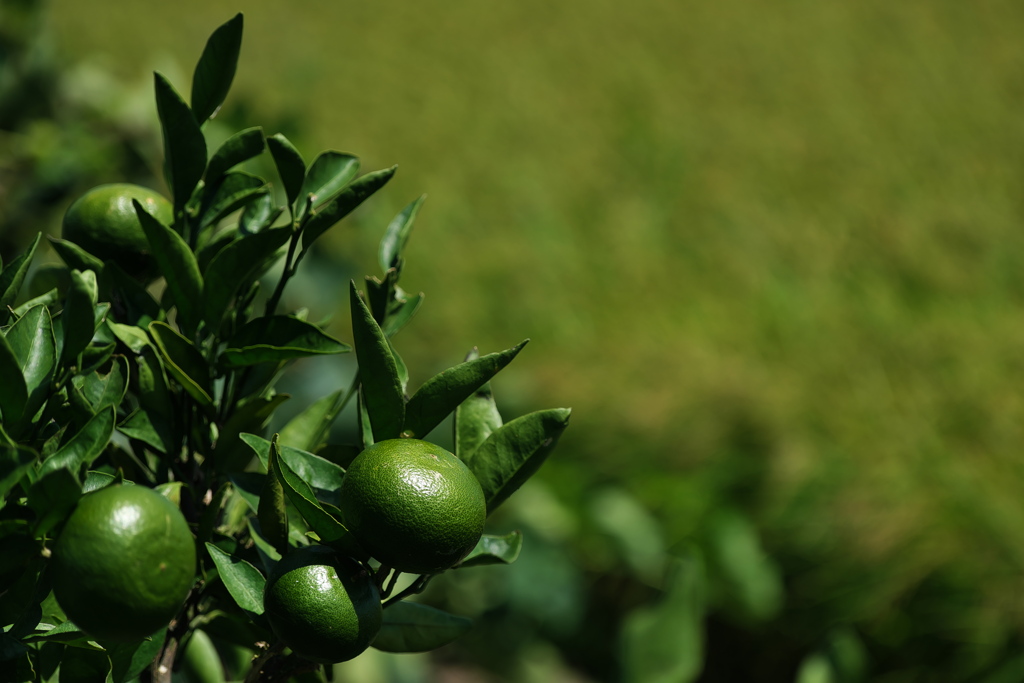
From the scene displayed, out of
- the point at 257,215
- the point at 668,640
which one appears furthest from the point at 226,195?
the point at 668,640

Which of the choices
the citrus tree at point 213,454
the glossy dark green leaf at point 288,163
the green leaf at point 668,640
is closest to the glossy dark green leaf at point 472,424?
the citrus tree at point 213,454

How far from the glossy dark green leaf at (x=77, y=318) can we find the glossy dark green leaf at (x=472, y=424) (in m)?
0.13

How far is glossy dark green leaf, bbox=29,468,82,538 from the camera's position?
0.26 metres

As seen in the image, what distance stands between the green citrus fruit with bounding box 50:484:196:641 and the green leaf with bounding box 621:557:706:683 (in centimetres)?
63

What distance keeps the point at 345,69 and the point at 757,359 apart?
84.1 inches

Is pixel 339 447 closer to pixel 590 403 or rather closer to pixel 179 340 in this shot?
pixel 179 340

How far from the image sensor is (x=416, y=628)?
0.39 m

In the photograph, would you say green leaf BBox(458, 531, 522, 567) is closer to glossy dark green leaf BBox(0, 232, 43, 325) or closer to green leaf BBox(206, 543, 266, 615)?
green leaf BBox(206, 543, 266, 615)

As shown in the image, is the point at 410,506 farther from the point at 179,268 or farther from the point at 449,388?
the point at 179,268

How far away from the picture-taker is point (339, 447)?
0.36 metres

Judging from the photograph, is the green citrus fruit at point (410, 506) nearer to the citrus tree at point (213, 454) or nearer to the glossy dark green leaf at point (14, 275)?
the citrus tree at point (213, 454)

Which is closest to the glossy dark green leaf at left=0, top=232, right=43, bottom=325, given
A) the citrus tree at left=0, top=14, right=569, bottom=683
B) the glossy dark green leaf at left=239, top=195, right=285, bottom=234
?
the citrus tree at left=0, top=14, right=569, bottom=683

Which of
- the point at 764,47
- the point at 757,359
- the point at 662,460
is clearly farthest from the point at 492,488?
the point at 764,47

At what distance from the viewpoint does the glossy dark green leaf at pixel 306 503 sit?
0.97ft
